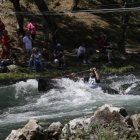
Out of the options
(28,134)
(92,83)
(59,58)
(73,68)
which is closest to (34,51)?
(59,58)

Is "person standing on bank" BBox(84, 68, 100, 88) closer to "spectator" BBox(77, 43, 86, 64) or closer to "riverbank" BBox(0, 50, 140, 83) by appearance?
"riverbank" BBox(0, 50, 140, 83)

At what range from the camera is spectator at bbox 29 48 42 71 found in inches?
1091

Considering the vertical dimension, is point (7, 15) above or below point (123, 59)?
above

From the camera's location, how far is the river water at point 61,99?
17.8m

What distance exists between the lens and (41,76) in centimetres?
2688

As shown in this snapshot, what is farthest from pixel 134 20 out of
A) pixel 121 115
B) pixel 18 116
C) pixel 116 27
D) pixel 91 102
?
pixel 121 115

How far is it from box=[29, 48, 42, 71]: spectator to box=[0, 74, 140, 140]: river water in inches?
112

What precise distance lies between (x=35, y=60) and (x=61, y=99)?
20.4 feet

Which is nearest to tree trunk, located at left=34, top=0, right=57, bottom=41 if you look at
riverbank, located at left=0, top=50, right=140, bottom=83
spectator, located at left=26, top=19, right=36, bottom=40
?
spectator, located at left=26, top=19, right=36, bottom=40

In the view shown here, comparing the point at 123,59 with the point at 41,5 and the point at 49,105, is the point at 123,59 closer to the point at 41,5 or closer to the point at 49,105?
the point at 41,5

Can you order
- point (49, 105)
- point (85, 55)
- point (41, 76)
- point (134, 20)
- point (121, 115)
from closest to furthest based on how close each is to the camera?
point (121, 115), point (49, 105), point (41, 76), point (85, 55), point (134, 20)

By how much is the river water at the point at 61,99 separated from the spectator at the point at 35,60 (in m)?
2.85

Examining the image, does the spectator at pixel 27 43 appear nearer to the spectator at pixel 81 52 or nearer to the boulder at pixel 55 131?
the spectator at pixel 81 52

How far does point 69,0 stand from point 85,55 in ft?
32.0
